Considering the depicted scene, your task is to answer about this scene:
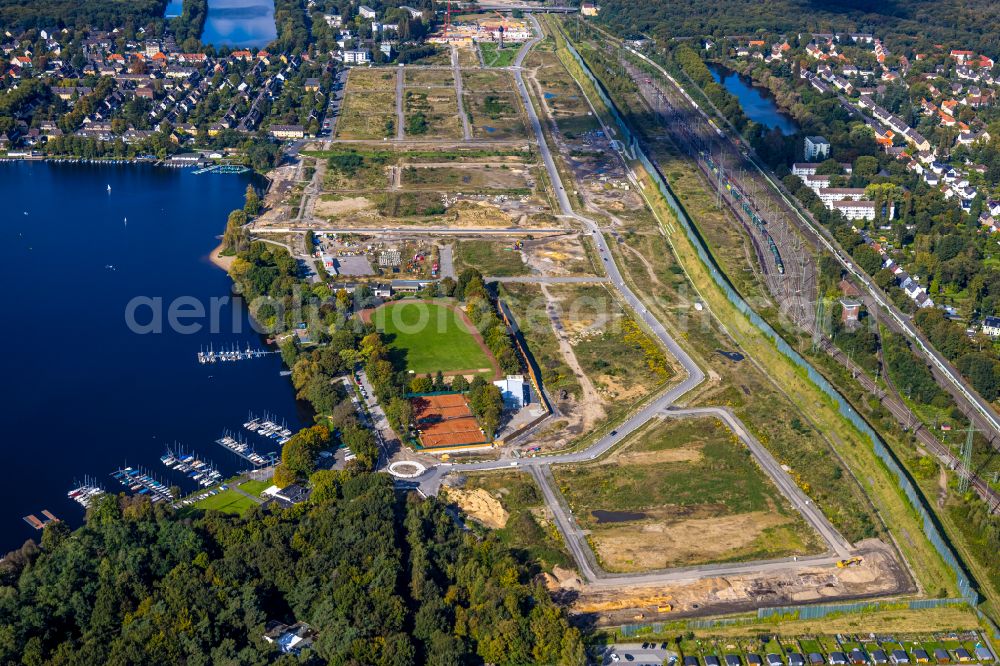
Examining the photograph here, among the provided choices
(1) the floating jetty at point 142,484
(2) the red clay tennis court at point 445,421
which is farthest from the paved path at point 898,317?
(1) the floating jetty at point 142,484

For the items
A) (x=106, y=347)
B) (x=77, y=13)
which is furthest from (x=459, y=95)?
(x=106, y=347)

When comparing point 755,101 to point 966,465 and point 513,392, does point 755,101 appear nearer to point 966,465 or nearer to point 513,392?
point 513,392

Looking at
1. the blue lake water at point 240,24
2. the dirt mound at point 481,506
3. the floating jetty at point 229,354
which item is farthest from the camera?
the blue lake water at point 240,24

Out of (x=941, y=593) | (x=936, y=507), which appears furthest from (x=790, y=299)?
(x=941, y=593)

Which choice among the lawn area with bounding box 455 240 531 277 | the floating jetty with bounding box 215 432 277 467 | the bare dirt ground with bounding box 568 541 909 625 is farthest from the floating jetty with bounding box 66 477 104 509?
the lawn area with bounding box 455 240 531 277

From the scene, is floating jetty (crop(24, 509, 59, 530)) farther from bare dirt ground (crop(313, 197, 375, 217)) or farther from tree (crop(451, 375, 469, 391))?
bare dirt ground (crop(313, 197, 375, 217))

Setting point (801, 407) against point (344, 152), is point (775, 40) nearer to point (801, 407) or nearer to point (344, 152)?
point (344, 152)

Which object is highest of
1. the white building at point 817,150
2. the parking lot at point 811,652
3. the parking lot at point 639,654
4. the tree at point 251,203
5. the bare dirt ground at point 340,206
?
the white building at point 817,150

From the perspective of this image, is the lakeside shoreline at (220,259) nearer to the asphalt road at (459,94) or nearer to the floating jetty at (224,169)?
the floating jetty at (224,169)

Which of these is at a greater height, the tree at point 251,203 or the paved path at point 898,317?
the tree at point 251,203
